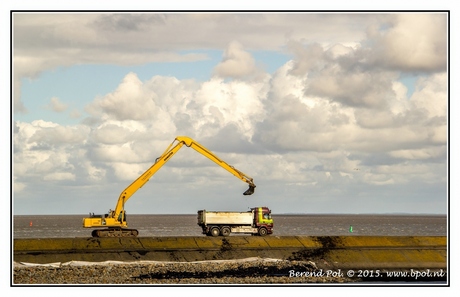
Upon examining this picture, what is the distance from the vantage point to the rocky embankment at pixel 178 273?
4694 cm

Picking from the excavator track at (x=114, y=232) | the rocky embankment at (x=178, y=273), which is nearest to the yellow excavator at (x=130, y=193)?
the excavator track at (x=114, y=232)

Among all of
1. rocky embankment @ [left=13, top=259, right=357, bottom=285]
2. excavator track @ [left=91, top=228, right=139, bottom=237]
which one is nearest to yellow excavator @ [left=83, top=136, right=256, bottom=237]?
excavator track @ [left=91, top=228, right=139, bottom=237]

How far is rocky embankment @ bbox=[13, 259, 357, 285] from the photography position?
46.9 meters

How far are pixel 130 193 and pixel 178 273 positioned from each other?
44.9 ft

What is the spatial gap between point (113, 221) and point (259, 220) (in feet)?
41.3

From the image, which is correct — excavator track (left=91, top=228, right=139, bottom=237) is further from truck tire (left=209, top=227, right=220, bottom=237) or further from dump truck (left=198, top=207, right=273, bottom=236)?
truck tire (left=209, top=227, right=220, bottom=237)

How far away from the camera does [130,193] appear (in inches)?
2418

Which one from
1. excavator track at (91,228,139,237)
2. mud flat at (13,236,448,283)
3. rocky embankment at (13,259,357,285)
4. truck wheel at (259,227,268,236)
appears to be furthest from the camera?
truck wheel at (259,227,268,236)

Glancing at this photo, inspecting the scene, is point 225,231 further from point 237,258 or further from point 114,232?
point 114,232

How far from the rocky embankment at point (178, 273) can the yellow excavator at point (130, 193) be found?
8.61m

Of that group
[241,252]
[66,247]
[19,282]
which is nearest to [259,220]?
[241,252]

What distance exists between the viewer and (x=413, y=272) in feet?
173

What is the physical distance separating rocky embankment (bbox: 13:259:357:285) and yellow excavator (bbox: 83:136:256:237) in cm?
861

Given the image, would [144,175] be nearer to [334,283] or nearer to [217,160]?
[217,160]
